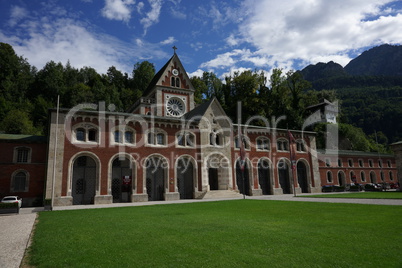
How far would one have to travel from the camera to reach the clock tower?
139 feet

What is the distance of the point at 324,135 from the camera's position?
64.4 meters

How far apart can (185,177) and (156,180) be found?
398 centimetres

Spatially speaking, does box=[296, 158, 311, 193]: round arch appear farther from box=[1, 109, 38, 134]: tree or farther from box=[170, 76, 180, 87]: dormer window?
box=[1, 109, 38, 134]: tree

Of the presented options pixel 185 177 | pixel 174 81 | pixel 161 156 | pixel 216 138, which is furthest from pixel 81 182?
pixel 174 81

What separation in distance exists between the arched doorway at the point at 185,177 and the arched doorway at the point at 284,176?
15198mm

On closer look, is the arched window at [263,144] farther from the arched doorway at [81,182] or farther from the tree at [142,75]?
the tree at [142,75]

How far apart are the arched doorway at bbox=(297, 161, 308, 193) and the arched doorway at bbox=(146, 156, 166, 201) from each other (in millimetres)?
22593

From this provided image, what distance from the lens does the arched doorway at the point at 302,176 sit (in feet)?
140

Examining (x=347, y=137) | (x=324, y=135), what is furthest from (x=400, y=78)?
(x=324, y=135)

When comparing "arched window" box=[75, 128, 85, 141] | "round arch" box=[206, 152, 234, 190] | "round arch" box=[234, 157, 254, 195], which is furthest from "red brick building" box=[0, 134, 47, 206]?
"round arch" box=[234, 157, 254, 195]

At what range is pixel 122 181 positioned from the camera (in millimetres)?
30125

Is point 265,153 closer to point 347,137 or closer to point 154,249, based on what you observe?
point 154,249

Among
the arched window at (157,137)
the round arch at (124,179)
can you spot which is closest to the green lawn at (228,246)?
the round arch at (124,179)

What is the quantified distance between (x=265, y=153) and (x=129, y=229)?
32.2 meters
